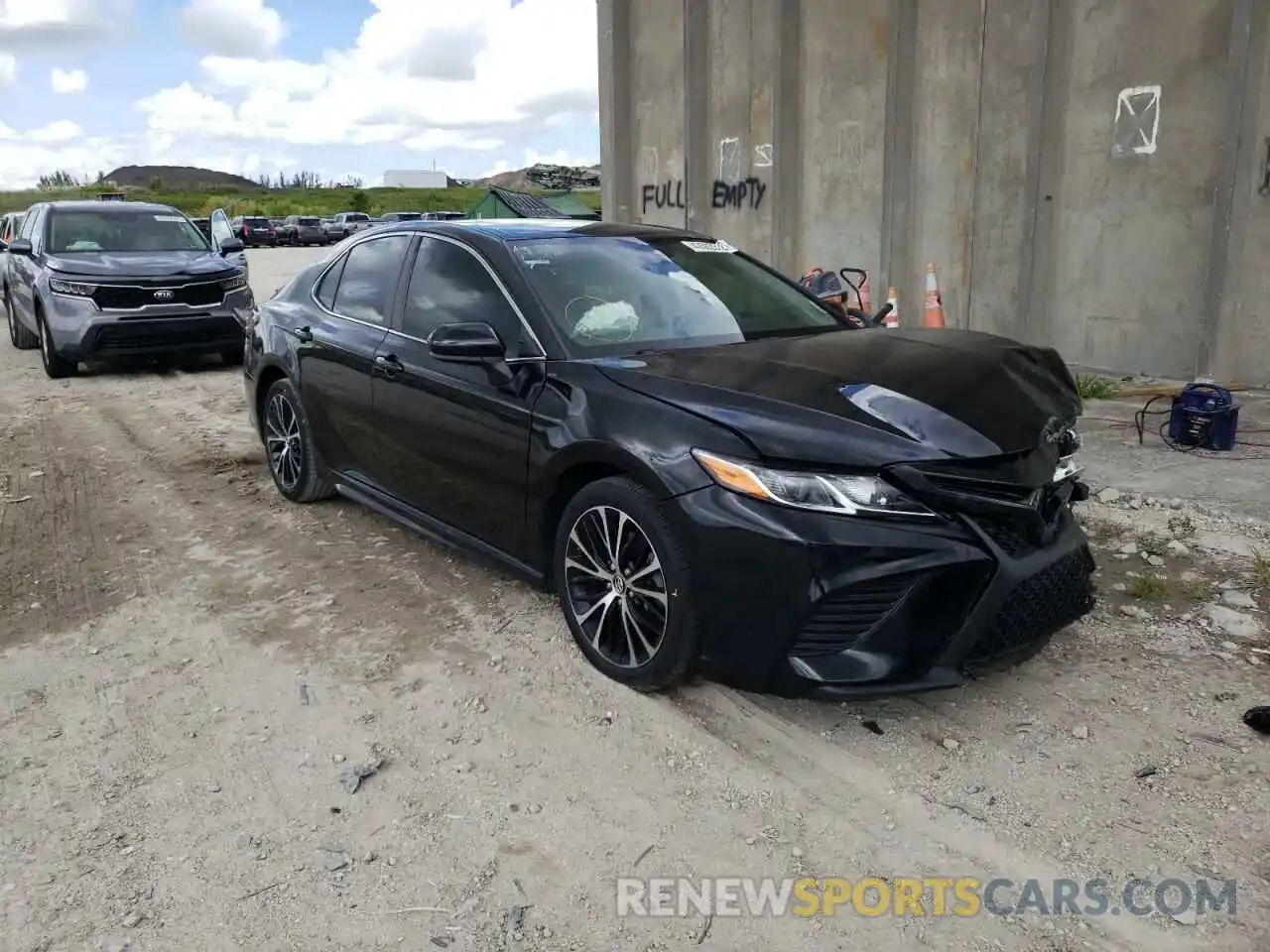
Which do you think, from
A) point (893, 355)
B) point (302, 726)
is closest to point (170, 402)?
point (302, 726)

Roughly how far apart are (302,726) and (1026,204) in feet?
27.3

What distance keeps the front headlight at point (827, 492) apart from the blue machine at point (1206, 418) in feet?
14.0

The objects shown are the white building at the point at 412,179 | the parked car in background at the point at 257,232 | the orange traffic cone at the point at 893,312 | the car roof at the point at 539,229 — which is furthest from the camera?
the white building at the point at 412,179

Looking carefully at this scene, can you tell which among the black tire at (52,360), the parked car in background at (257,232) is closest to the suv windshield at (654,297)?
the black tire at (52,360)

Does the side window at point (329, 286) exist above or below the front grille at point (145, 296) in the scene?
above

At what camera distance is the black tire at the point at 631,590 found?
323 centimetres

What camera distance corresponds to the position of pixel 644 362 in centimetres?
371

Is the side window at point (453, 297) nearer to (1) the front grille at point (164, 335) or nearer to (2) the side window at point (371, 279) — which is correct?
(2) the side window at point (371, 279)

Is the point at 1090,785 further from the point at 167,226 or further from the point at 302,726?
the point at 167,226

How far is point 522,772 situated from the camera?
3125 mm

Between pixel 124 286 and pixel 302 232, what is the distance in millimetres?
42297

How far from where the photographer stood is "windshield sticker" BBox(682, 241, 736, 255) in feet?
15.7

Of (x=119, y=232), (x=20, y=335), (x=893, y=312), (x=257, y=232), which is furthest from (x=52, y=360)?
(x=257, y=232)

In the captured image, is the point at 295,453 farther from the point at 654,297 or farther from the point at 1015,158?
the point at 1015,158
